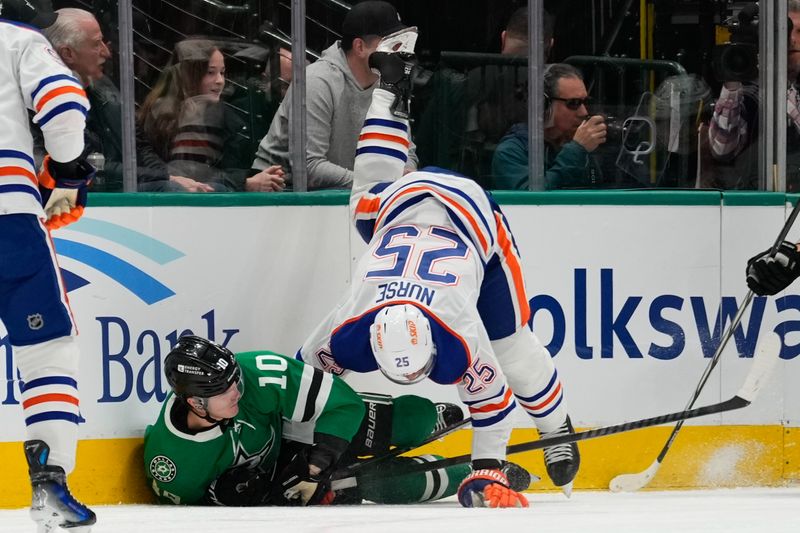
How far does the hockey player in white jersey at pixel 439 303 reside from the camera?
12.7 ft

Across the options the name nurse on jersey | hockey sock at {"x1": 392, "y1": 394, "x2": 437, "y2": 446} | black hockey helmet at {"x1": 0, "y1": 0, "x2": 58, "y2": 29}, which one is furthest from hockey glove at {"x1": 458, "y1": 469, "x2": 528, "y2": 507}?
black hockey helmet at {"x1": 0, "y1": 0, "x2": 58, "y2": 29}

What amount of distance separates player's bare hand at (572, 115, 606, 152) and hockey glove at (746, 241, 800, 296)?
2.29 feet

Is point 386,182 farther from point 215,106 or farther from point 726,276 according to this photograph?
point 726,276

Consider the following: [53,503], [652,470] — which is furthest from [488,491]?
[53,503]

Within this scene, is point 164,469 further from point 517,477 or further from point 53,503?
point 517,477

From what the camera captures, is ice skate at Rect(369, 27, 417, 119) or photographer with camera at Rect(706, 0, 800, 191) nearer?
ice skate at Rect(369, 27, 417, 119)

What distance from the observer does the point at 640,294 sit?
466cm

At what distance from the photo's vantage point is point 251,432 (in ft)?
13.7

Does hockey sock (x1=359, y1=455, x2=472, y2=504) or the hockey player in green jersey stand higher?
the hockey player in green jersey

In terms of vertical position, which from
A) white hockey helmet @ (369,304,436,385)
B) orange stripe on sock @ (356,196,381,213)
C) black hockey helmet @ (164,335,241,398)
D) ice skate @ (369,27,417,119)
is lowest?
black hockey helmet @ (164,335,241,398)

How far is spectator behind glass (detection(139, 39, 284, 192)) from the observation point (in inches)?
178

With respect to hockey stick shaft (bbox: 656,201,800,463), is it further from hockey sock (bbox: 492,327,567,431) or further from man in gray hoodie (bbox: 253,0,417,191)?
man in gray hoodie (bbox: 253,0,417,191)

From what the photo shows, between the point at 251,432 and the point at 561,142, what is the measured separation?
56.2 inches

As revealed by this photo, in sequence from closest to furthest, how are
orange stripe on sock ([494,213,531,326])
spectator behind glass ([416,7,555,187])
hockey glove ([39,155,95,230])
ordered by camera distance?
hockey glove ([39,155,95,230])
orange stripe on sock ([494,213,531,326])
spectator behind glass ([416,7,555,187])
